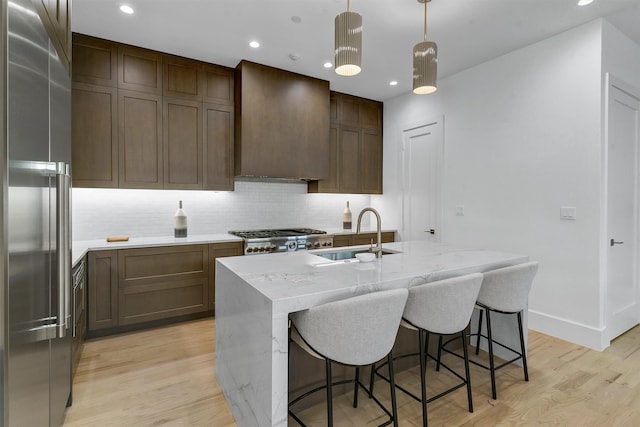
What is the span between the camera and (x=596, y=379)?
2.33 m

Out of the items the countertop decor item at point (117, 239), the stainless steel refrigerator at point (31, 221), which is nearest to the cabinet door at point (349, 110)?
the countertop decor item at point (117, 239)

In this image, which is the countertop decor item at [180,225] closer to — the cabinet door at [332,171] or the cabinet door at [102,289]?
the cabinet door at [102,289]

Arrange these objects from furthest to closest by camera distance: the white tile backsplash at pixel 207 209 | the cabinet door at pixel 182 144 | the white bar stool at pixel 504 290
→ the cabinet door at pixel 182 144 < the white tile backsplash at pixel 207 209 < the white bar stool at pixel 504 290

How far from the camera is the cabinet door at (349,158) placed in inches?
185

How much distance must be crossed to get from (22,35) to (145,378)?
222 cm

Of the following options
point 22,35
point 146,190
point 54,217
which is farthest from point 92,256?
point 22,35

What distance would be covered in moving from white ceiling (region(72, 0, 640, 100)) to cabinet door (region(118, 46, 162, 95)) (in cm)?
10

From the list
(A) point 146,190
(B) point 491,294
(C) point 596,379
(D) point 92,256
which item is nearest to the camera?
(B) point 491,294

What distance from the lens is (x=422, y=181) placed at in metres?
4.43

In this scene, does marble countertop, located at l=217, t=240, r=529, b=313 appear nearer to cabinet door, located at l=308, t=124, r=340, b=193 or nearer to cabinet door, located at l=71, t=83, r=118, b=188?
cabinet door, located at l=71, t=83, r=118, b=188

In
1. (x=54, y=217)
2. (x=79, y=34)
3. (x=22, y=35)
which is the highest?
(x=79, y=34)

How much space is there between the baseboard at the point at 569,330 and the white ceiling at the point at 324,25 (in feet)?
8.80

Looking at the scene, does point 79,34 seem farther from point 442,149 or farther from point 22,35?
point 442,149

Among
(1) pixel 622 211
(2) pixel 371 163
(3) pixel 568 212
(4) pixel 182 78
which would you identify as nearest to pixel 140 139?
(4) pixel 182 78
